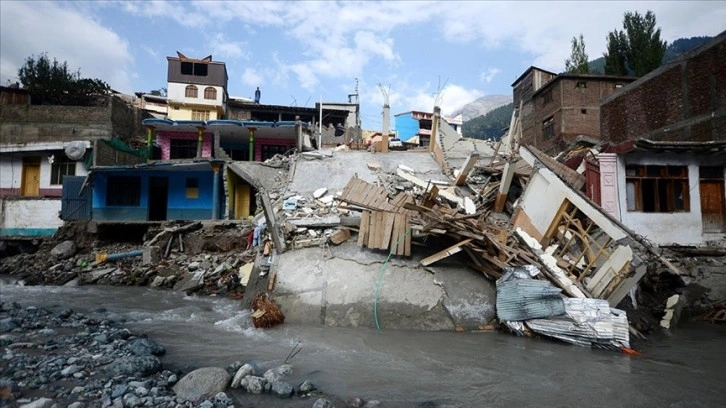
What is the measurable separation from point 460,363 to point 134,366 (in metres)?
4.63

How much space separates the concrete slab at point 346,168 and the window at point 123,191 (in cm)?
1211

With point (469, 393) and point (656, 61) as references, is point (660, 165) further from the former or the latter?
point (656, 61)

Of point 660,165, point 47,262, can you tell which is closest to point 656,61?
point 660,165

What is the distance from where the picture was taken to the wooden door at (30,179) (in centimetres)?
2234

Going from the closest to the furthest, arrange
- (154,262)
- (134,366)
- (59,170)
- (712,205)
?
(134,366), (712,205), (154,262), (59,170)

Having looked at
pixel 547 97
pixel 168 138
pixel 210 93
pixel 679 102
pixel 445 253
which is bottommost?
pixel 445 253

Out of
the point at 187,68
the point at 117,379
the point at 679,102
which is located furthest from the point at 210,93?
the point at 679,102

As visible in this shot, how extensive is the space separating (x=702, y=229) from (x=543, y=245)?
6090 mm

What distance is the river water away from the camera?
468 cm

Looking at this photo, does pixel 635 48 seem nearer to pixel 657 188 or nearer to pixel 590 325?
pixel 657 188

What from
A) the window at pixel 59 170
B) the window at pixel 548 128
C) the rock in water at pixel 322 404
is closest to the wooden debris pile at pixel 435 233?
the rock in water at pixel 322 404

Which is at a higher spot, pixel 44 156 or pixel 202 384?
pixel 44 156

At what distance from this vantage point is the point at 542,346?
674 centimetres

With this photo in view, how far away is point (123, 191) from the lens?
20859mm
